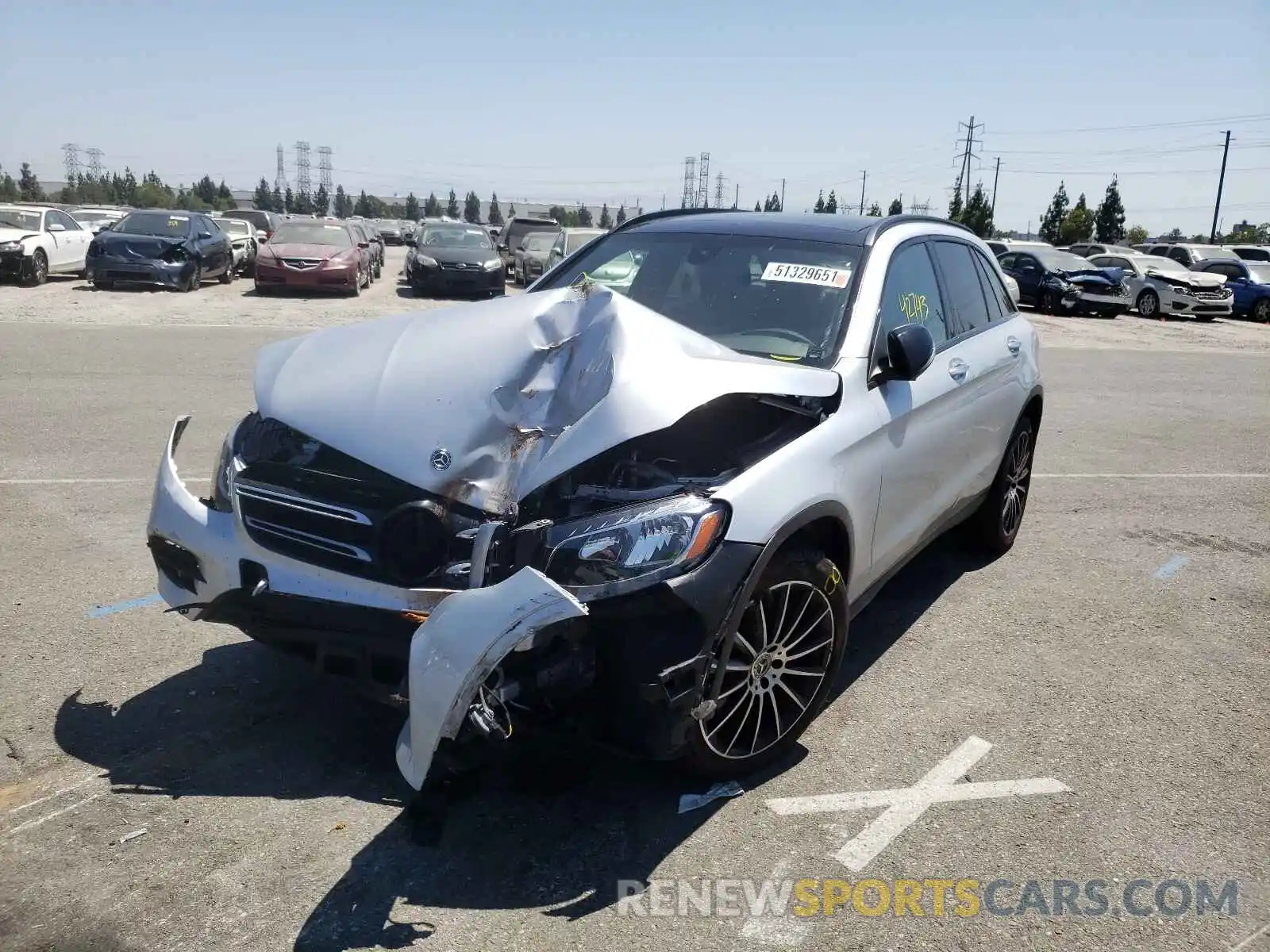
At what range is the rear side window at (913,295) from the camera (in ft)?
14.6

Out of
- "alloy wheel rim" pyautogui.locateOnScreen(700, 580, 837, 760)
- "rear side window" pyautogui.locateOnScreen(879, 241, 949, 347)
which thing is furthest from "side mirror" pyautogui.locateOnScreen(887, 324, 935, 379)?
"alloy wheel rim" pyautogui.locateOnScreen(700, 580, 837, 760)

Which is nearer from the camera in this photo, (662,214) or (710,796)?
(710,796)

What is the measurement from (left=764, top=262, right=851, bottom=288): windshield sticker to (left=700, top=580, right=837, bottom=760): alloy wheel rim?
1446 mm

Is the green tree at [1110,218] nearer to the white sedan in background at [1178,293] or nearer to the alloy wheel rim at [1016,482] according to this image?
the white sedan in background at [1178,293]

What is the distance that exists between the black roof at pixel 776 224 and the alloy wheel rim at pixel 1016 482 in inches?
55.6

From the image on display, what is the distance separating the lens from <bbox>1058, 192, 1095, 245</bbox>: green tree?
6869 centimetres

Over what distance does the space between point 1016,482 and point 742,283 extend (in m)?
2.52

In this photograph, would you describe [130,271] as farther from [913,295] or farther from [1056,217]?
[1056,217]

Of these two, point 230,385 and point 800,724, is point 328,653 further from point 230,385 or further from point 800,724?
point 230,385

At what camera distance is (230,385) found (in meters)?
10.7

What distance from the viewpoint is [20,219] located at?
22359mm

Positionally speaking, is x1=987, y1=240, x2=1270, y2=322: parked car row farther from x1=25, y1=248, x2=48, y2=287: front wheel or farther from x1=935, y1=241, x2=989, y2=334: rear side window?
x1=935, y1=241, x2=989, y2=334: rear side window

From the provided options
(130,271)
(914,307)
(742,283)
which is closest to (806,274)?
(742,283)

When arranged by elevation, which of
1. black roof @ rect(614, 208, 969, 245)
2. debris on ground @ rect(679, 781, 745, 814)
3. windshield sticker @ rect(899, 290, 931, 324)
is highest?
black roof @ rect(614, 208, 969, 245)
